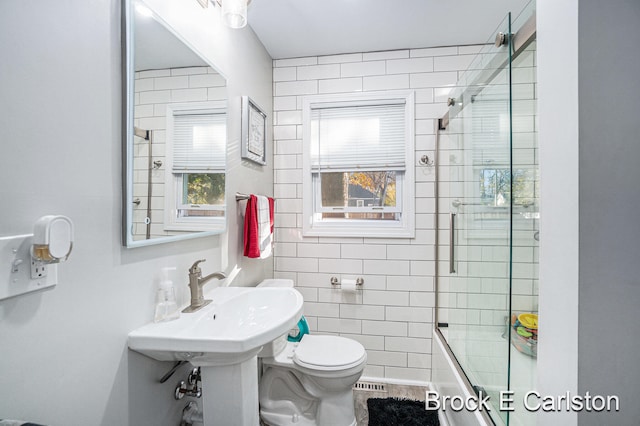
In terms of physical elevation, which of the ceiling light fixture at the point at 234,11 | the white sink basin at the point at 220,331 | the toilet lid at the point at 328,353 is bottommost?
the toilet lid at the point at 328,353

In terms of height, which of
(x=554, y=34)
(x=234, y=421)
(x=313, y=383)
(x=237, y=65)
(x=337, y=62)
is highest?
(x=337, y=62)

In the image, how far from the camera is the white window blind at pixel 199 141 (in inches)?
47.9

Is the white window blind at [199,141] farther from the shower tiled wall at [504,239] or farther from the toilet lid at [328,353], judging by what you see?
the shower tiled wall at [504,239]

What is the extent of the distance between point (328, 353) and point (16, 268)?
55.5 inches

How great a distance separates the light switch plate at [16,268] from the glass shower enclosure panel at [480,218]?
1542mm

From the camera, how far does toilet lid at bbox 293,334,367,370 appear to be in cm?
153

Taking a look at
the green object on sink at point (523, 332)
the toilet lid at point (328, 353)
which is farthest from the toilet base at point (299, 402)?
the green object on sink at point (523, 332)

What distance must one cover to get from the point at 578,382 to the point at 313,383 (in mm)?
1302

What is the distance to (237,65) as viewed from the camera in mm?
1733

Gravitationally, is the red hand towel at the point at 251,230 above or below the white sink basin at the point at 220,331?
above

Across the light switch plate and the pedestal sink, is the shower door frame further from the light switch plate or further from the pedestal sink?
the light switch plate
